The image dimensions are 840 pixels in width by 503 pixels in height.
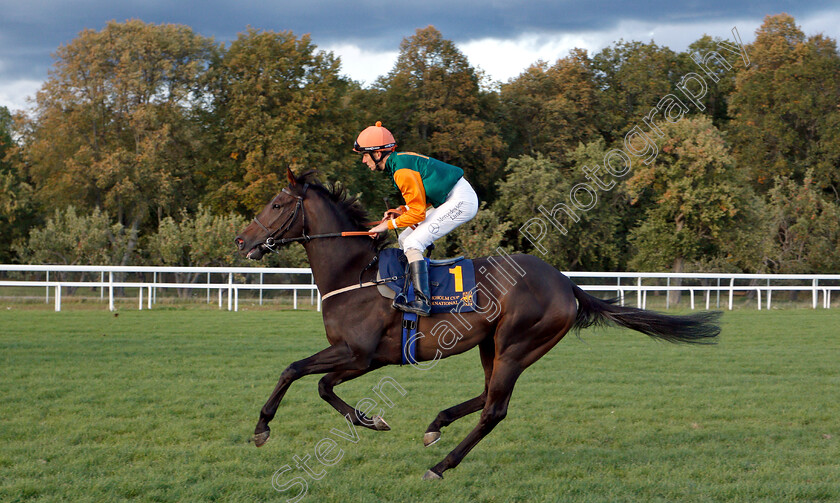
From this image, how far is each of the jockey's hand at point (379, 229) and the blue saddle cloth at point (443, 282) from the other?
0.15 metres

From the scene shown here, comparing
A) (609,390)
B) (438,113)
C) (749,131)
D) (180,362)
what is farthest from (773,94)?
(180,362)

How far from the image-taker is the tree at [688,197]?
24234 millimetres

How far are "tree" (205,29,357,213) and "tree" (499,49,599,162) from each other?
8.15m

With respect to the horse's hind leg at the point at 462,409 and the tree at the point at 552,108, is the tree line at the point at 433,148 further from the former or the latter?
the horse's hind leg at the point at 462,409

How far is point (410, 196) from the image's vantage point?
505 centimetres

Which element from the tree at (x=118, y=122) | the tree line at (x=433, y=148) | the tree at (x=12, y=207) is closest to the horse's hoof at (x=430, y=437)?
the tree line at (x=433, y=148)

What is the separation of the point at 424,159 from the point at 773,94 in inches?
1090

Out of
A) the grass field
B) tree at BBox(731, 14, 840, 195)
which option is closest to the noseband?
the grass field

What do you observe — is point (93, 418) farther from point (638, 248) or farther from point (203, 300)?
point (638, 248)

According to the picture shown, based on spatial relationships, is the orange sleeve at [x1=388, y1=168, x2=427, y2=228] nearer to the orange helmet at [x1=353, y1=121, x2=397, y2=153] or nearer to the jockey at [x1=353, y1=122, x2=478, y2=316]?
the jockey at [x1=353, y1=122, x2=478, y2=316]

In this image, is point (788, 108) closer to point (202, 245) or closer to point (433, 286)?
→ point (202, 245)

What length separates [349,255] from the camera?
527 cm


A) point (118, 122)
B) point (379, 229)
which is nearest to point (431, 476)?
point (379, 229)

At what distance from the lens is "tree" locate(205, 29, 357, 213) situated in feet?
85.8
